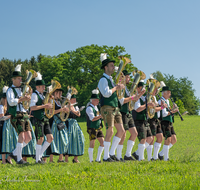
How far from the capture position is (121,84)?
24.5 ft

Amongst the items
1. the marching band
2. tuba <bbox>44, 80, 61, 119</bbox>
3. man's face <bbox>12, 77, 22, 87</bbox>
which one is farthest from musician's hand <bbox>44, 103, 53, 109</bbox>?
man's face <bbox>12, 77, 22, 87</bbox>

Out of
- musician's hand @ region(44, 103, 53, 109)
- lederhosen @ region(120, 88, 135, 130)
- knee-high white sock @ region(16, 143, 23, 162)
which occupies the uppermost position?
musician's hand @ region(44, 103, 53, 109)

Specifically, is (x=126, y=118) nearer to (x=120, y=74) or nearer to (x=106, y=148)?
(x=106, y=148)

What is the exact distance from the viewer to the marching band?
7781 mm

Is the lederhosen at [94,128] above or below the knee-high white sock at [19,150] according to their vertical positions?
above

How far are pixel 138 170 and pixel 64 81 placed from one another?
4584 cm

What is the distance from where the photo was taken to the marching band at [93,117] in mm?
7781

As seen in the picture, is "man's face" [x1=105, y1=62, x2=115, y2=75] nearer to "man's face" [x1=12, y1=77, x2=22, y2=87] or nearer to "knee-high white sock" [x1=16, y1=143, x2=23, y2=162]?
"man's face" [x1=12, y1=77, x2=22, y2=87]

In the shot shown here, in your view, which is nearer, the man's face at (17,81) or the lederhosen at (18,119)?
the lederhosen at (18,119)

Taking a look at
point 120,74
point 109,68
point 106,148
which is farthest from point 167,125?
point 109,68

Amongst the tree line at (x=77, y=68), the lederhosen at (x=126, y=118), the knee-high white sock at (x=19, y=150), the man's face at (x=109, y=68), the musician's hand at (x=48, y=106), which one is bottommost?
the knee-high white sock at (x=19, y=150)

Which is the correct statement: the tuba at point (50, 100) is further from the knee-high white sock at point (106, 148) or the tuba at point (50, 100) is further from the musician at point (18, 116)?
the knee-high white sock at point (106, 148)

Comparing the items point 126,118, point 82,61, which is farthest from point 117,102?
point 82,61

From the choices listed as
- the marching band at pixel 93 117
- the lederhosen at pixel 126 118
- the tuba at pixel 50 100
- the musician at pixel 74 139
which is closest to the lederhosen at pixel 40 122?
the marching band at pixel 93 117
